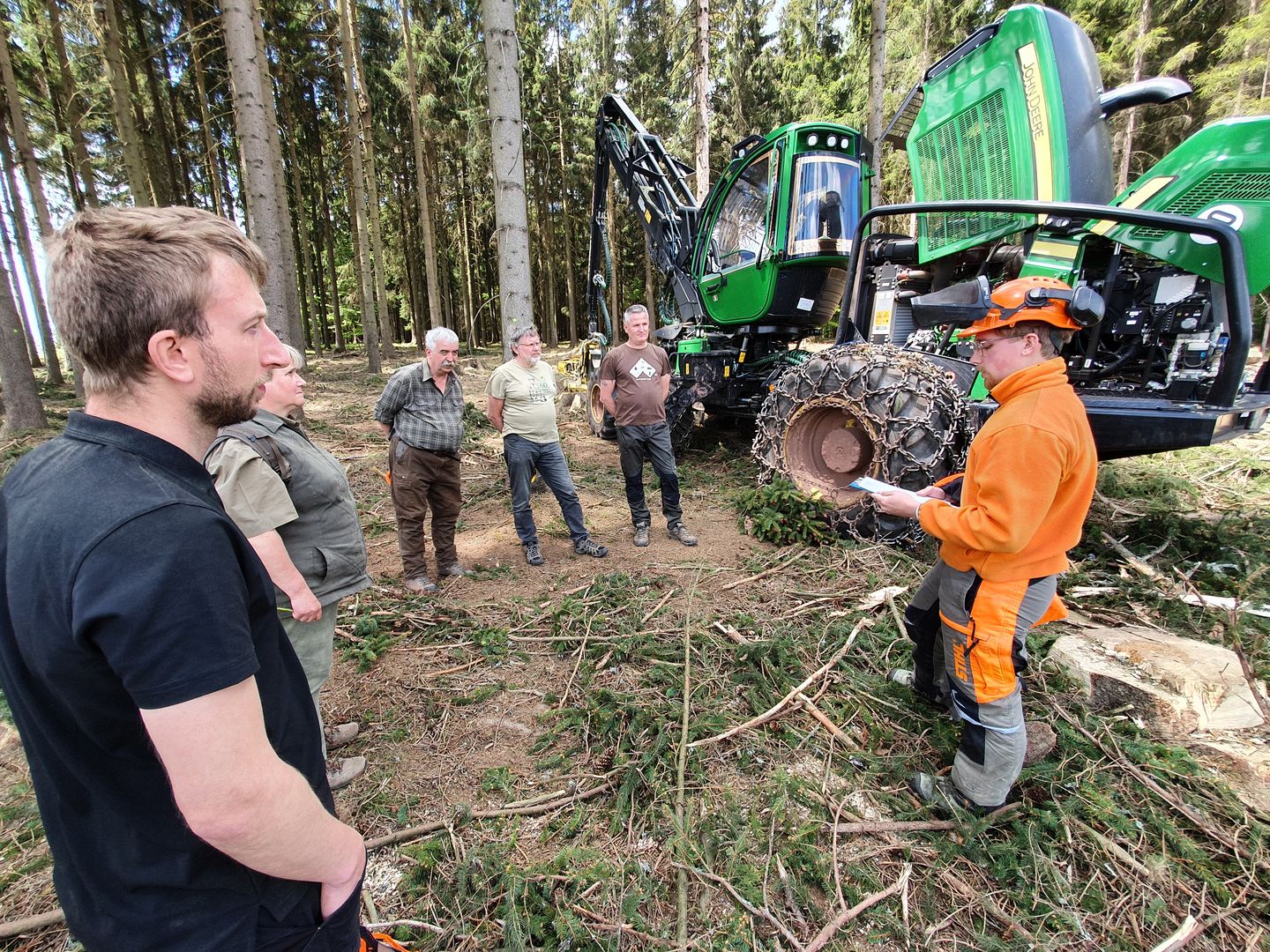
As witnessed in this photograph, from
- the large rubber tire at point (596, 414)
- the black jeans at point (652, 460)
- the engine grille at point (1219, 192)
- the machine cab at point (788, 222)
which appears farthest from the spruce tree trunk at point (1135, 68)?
the black jeans at point (652, 460)

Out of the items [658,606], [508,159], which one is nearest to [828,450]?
[658,606]

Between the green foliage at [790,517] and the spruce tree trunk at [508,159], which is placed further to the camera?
the spruce tree trunk at [508,159]

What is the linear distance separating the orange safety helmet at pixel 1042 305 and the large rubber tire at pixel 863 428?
2.00 metres

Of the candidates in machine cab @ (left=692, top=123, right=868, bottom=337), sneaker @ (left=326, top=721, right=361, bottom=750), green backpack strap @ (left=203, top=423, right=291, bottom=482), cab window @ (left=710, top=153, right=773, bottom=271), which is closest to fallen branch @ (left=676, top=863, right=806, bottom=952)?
sneaker @ (left=326, top=721, right=361, bottom=750)

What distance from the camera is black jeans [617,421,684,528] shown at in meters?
5.13

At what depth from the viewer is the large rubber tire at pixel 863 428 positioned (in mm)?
4047

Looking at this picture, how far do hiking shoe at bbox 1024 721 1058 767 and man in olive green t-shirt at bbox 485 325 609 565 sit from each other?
321cm

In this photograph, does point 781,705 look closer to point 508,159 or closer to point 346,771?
point 346,771

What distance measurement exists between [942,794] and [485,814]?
1860 millimetres

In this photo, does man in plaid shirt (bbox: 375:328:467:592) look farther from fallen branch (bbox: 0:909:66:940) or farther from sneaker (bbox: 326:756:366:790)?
fallen branch (bbox: 0:909:66:940)

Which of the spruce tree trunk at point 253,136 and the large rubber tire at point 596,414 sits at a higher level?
the spruce tree trunk at point 253,136

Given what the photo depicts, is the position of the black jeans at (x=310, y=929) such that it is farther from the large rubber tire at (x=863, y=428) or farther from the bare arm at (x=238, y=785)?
the large rubber tire at (x=863, y=428)

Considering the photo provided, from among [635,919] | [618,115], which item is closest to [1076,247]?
[635,919]

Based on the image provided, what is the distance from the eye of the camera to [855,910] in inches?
75.3
